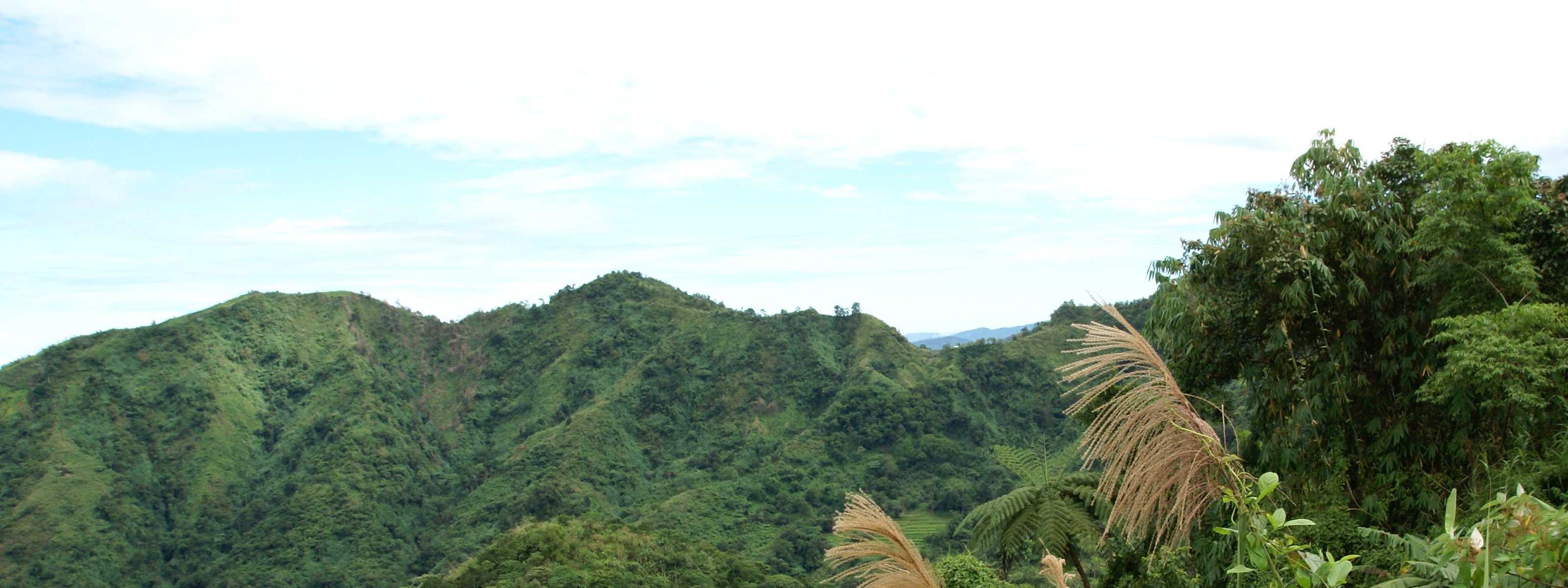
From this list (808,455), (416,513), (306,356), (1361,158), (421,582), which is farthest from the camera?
(306,356)

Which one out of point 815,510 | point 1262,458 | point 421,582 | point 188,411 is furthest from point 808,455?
point 1262,458

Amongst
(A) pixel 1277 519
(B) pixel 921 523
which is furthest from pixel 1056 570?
(B) pixel 921 523

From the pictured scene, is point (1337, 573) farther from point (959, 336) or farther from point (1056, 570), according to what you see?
point (959, 336)

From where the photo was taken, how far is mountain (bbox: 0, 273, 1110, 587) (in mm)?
Answer: 38062

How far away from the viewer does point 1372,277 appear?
561cm

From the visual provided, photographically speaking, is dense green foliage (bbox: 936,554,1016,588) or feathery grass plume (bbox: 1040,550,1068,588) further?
dense green foliage (bbox: 936,554,1016,588)

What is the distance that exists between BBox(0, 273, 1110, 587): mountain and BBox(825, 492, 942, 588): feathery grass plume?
26289 mm

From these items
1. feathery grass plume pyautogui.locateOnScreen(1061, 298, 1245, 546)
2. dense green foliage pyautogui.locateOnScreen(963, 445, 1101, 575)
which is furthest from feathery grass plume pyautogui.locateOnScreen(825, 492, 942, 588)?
dense green foliage pyautogui.locateOnScreen(963, 445, 1101, 575)

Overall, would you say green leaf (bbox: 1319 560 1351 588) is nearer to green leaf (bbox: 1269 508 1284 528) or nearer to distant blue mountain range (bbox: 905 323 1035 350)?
green leaf (bbox: 1269 508 1284 528)

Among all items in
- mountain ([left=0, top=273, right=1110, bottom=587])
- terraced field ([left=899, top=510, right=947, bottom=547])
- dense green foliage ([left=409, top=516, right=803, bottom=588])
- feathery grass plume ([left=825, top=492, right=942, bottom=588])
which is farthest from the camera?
mountain ([left=0, top=273, right=1110, bottom=587])

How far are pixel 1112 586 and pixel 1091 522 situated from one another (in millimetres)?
539

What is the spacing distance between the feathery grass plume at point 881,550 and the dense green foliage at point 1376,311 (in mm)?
3409

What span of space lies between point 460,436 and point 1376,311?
54.2 m

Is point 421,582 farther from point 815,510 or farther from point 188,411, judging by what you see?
point 188,411
